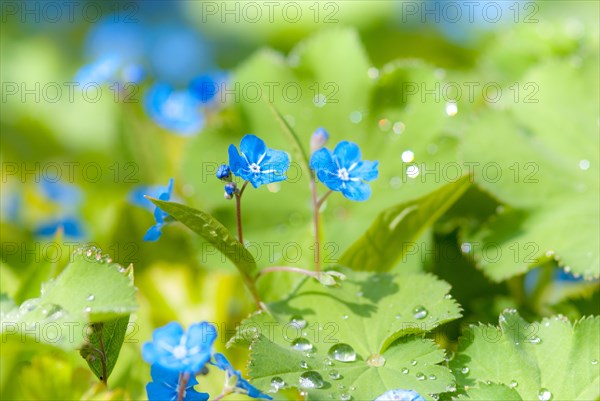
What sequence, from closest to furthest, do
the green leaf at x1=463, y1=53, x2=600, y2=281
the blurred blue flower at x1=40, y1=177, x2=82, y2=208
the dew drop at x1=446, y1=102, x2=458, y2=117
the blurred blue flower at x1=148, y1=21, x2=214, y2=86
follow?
the green leaf at x1=463, y1=53, x2=600, y2=281 → the dew drop at x1=446, y1=102, x2=458, y2=117 → the blurred blue flower at x1=40, y1=177, x2=82, y2=208 → the blurred blue flower at x1=148, y1=21, x2=214, y2=86

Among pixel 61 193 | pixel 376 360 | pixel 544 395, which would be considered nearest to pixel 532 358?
pixel 544 395

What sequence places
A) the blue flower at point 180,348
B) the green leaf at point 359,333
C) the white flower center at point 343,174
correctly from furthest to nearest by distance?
1. the white flower center at point 343,174
2. the green leaf at point 359,333
3. the blue flower at point 180,348

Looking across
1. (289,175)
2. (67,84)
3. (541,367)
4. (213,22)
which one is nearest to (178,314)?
(289,175)

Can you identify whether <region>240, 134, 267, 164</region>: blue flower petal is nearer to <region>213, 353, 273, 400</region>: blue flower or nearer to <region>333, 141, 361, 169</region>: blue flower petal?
<region>333, 141, 361, 169</region>: blue flower petal

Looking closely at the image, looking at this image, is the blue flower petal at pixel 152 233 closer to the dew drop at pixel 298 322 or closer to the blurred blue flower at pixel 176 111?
the dew drop at pixel 298 322

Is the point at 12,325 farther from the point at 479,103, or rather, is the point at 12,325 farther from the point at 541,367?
the point at 479,103

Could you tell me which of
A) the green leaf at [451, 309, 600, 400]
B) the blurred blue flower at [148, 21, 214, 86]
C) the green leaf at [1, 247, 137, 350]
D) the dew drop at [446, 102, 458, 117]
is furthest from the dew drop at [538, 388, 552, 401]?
the blurred blue flower at [148, 21, 214, 86]

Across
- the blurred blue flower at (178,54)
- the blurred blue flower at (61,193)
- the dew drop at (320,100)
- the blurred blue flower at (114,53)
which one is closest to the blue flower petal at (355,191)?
the dew drop at (320,100)
